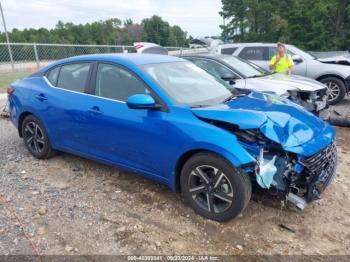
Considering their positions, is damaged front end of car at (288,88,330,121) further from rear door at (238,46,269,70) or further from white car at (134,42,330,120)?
rear door at (238,46,269,70)

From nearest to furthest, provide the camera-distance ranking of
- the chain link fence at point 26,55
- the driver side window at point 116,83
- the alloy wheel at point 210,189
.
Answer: the alloy wheel at point 210,189 → the driver side window at point 116,83 → the chain link fence at point 26,55

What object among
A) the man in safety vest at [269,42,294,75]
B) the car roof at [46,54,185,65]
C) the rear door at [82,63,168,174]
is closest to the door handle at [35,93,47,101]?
the car roof at [46,54,185,65]

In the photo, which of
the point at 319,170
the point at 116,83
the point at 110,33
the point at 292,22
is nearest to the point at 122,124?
the point at 116,83

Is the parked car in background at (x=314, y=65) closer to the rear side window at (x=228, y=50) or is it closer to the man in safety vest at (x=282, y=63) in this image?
the rear side window at (x=228, y=50)

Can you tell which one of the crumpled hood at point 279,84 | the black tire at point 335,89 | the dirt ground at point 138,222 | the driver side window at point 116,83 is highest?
the driver side window at point 116,83

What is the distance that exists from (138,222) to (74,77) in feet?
7.27

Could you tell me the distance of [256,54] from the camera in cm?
1041

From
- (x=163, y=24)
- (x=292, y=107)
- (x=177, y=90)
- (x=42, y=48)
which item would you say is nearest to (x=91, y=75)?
(x=177, y=90)

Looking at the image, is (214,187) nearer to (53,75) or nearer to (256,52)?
(53,75)

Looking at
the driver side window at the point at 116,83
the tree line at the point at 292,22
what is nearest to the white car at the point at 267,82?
the driver side window at the point at 116,83

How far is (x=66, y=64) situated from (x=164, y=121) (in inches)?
80.8

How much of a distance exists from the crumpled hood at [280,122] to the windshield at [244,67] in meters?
3.57

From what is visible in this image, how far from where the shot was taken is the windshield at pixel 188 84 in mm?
3781

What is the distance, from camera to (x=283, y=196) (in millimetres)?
3348
